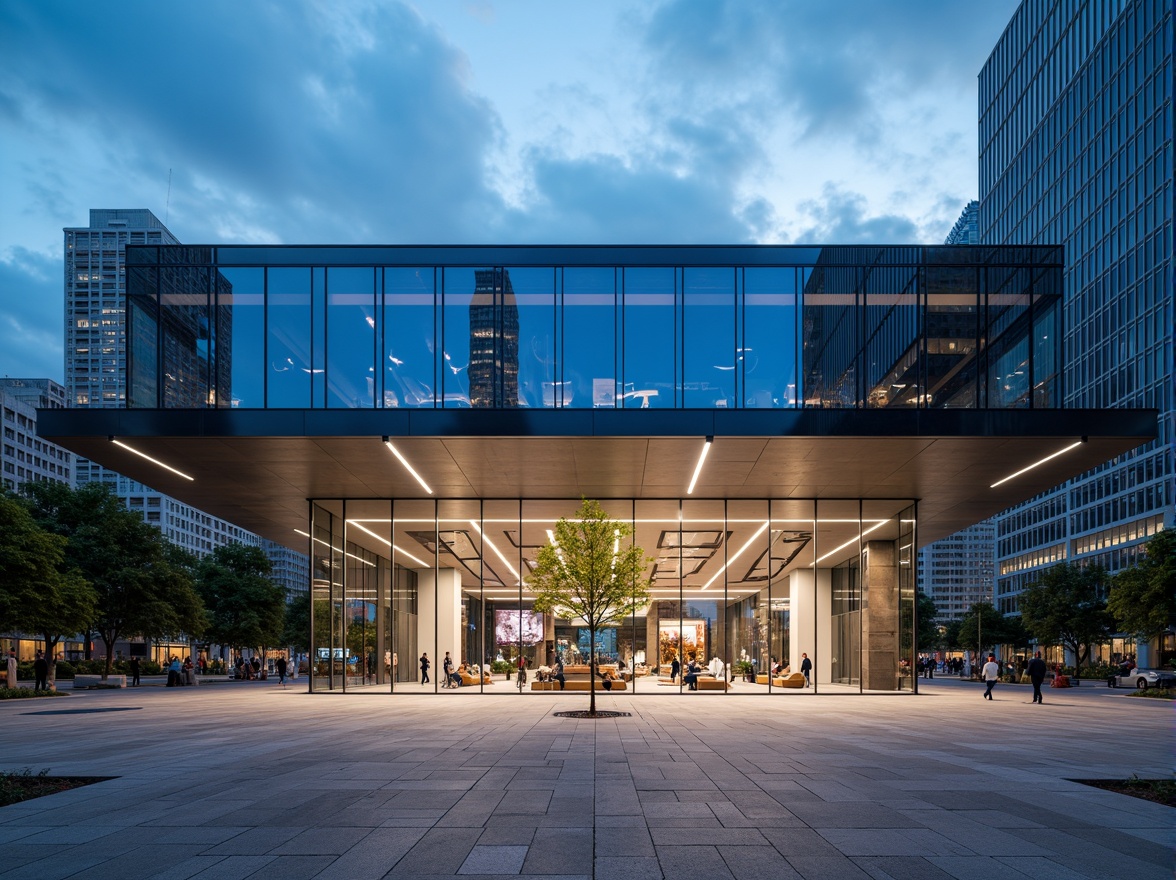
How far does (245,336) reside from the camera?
25.1m

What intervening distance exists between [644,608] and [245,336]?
1317 centimetres

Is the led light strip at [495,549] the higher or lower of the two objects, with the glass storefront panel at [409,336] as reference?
lower

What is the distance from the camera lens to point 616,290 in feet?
84.1

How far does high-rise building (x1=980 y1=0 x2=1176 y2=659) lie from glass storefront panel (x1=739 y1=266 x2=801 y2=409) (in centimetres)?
5635

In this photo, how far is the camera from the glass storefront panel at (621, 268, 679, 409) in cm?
2514

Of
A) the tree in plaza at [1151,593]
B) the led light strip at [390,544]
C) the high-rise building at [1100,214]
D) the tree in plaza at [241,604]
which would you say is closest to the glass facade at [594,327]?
the led light strip at [390,544]

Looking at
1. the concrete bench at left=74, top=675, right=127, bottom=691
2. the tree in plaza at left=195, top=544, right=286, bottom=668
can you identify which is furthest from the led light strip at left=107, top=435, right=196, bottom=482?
the tree in plaza at left=195, top=544, right=286, bottom=668

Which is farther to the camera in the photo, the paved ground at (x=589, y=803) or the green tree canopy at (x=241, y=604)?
the green tree canopy at (x=241, y=604)

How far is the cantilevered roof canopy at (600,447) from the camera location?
23.1 meters

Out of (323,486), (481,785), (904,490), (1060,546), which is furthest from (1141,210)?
(481,785)

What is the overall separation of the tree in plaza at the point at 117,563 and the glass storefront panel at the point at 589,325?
106 ft

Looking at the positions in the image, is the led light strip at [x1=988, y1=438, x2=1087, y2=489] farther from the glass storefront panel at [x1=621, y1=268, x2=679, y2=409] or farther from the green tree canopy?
the green tree canopy

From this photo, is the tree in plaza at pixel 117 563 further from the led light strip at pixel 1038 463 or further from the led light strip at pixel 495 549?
the led light strip at pixel 1038 463

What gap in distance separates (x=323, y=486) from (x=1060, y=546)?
94423mm
